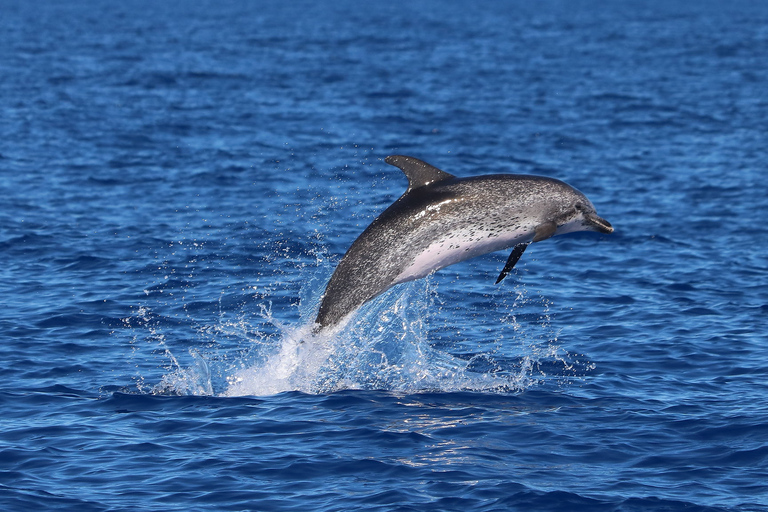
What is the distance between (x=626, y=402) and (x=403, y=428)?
3470mm

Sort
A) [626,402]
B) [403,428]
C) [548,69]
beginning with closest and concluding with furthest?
[403,428] < [626,402] < [548,69]

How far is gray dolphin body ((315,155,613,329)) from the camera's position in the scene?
14.4 meters

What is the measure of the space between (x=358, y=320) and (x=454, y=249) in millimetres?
3437

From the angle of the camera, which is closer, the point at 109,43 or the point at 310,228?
the point at 310,228

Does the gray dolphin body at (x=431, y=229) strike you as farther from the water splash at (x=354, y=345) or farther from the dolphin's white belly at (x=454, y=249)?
the water splash at (x=354, y=345)

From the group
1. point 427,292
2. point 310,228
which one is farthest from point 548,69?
point 427,292

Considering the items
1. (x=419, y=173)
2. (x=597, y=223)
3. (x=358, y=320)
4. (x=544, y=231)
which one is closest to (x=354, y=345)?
(x=358, y=320)

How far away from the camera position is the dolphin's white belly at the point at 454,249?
570 inches

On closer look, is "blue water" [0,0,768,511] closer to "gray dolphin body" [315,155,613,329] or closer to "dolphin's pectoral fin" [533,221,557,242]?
"gray dolphin body" [315,155,613,329]

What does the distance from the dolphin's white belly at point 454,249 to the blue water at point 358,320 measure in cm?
191

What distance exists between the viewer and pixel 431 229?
1442 centimetres

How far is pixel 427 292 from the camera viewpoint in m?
19.8

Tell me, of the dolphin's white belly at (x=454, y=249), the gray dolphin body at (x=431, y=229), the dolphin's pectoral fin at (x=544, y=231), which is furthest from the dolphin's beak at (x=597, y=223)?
the dolphin's white belly at (x=454, y=249)

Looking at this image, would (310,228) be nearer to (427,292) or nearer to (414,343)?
(427,292)
